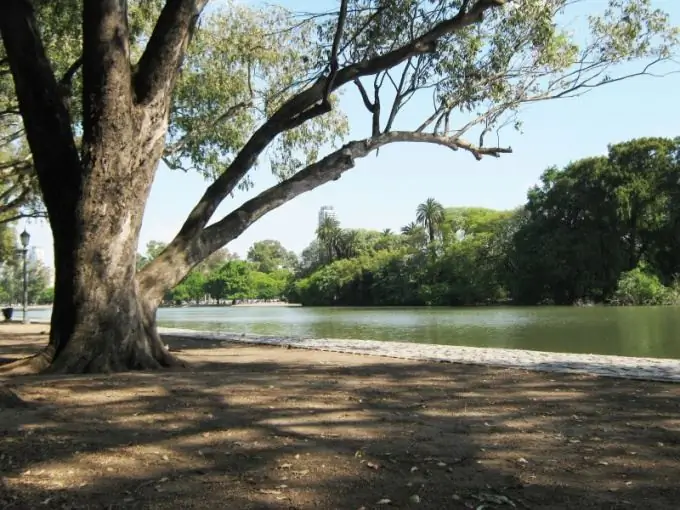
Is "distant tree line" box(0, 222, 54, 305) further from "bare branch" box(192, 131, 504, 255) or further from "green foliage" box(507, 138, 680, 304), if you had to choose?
"bare branch" box(192, 131, 504, 255)

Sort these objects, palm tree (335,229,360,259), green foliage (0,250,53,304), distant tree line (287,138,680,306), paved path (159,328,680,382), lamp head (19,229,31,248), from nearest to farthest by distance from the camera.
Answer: paved path (159,328,680,382) < lamp head (19,229,31,248) < distant tree line (287,138,680,306) < palm tree (335,229,360,259) < green foliage (0,250,53,304)

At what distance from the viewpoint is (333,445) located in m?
3.98

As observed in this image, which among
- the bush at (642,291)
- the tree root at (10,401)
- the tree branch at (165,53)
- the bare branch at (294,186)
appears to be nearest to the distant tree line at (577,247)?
the bush at (642,291)

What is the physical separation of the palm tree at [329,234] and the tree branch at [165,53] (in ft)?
260

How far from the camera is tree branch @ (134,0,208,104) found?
7160mm

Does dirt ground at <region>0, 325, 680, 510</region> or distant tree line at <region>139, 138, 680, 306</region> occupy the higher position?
distant tree line at <region>139, 138, 680, 306</region>

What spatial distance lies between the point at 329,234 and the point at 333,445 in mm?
83565

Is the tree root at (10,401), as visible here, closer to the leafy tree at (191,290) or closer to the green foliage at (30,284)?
the green foliage at (30,284)

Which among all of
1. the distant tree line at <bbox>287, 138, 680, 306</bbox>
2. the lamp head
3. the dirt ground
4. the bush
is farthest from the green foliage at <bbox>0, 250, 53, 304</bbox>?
the dirt ground

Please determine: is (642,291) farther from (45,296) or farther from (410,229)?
(45,296)

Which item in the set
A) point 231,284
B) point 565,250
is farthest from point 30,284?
point 565,250

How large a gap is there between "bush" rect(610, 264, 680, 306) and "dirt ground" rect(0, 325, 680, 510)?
41493 mm

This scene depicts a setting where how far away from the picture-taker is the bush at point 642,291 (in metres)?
43.8

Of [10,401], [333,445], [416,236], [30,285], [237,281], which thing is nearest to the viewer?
[333,445]
